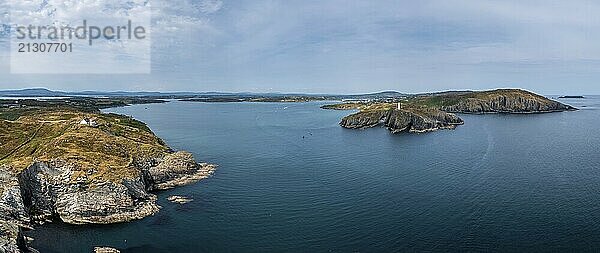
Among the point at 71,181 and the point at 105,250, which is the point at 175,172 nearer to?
the point at 71,181

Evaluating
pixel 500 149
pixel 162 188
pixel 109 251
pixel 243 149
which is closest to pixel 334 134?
pixel 243 149

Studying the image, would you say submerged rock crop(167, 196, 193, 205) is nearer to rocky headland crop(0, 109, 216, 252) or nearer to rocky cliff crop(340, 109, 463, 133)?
rocky headland crop(0, 109, 216, 252)

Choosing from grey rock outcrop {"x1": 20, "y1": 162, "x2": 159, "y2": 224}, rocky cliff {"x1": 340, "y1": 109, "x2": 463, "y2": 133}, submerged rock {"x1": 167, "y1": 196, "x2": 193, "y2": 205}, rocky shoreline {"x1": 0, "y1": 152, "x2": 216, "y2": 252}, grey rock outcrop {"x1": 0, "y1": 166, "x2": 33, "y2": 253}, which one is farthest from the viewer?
rocky cliff {"x1": 340, "y1": 109, "x2": 463, "y2": 133}

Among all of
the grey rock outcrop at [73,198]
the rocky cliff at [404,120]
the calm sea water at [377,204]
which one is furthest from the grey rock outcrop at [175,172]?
the rocky cliff at [404,120]

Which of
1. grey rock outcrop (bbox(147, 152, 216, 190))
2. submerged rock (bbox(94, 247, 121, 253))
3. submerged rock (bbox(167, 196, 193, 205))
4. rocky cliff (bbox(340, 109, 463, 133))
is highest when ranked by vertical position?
rocky cliff (bbox(340, 109, 463, 133))

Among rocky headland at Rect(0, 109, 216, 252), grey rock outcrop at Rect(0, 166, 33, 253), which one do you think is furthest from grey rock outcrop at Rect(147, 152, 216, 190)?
grey rock outcrop at Rect(0, 166, 33, 253)

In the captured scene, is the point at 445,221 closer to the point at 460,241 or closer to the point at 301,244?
the point at 460,241
